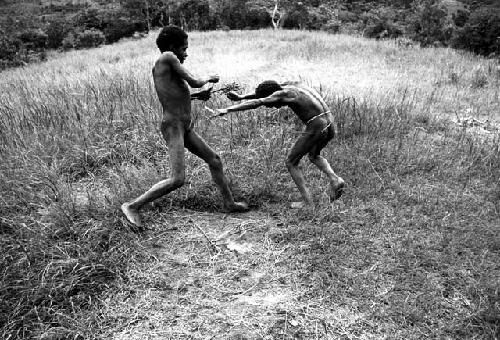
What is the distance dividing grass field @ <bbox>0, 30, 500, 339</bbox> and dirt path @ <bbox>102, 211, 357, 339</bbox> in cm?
1

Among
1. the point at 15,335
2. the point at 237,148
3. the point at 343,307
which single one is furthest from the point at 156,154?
the point at 343,307

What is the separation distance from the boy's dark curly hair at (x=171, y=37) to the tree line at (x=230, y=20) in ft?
49.1

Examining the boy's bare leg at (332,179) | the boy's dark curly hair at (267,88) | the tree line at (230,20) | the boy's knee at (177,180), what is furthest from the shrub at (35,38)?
the boy's bare leg at (332,179)

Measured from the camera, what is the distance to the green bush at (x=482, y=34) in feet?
40.8

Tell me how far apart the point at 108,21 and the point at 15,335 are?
22.3 meters

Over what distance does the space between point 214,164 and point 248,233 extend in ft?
2.30

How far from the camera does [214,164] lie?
11.9 ft

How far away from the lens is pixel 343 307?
2.89 m

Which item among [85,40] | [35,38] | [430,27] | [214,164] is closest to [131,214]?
[214,164]

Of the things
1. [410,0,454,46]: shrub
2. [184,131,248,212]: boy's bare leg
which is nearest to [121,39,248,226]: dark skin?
[184,131,248,212]: boy's bare leg

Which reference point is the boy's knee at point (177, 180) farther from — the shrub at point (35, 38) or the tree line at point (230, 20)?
the shrub at point (35, 38)

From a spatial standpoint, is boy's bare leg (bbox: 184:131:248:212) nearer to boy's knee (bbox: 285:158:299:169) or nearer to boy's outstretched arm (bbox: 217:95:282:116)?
boy's outstretched arm (bbox: 217:95:282:116)

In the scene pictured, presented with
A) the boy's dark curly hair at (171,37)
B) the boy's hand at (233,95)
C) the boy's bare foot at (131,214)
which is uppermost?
the boy's dark curly hair at (171,37)

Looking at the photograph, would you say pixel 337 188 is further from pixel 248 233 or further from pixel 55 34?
pixel 55 34
